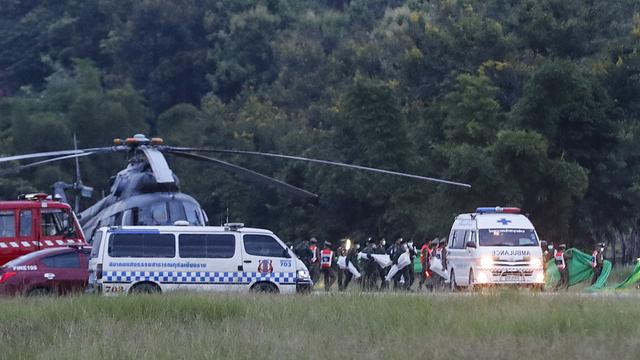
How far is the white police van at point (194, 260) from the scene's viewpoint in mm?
25812

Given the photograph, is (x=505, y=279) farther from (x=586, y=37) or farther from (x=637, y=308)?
(x=586, y=37)

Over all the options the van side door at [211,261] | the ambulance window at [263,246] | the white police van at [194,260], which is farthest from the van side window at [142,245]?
the ambulance window at [263,246]

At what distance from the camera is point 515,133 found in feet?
135

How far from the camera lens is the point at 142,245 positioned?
25969 millimetres

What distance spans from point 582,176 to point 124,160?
2910 cm

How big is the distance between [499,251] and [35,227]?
10.7 meters

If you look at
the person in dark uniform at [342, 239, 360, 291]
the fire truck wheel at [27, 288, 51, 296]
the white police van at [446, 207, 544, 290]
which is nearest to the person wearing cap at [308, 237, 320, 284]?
the person in dark uniform at [342, 239, 360, 291]

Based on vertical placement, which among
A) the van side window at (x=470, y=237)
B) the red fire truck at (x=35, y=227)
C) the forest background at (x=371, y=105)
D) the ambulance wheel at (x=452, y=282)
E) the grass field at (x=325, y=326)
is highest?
the forest background at (x=371, y=105)

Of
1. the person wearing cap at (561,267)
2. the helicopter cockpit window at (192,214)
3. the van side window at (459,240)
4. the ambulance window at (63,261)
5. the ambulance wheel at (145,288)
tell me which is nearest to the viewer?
the ambulance wheel at (145,288)

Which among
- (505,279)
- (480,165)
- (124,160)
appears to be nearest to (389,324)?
(505,279)

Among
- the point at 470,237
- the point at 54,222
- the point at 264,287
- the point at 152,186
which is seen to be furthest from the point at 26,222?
the point at 470,237

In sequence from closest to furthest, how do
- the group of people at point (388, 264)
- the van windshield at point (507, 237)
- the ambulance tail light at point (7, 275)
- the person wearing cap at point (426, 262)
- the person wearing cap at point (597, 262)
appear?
1. the ambulance tail light at point (7, 275)
2. the van windshield at point (507, 237)
3. the person wearing cap at point (597, 262)
4. the group of people at point (388, 264)
5. the person wearing cap at point (426, 262)

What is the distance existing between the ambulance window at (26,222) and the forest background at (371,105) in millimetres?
15308

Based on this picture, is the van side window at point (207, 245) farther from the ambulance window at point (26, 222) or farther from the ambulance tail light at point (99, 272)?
the ambulance window at point (26, 222)
